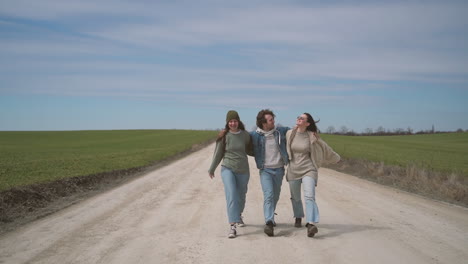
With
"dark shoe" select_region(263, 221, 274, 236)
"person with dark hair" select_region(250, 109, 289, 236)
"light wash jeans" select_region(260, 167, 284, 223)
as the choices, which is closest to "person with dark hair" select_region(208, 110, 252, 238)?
"person with dark hair" select_region(250, 109, 289, 236)

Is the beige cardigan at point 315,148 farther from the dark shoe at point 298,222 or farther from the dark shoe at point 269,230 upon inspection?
the dark shoe at point 269,230

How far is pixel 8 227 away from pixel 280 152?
5546mm

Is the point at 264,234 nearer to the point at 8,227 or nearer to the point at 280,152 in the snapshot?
the point at 280,152

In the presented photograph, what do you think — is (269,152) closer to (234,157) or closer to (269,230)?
(234,157)

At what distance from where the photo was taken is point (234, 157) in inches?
307

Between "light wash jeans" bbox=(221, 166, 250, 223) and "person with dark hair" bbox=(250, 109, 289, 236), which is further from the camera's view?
"person with dark hair" bbox=(250, 109, 289, 236)

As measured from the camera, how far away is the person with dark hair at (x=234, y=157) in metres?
7.69

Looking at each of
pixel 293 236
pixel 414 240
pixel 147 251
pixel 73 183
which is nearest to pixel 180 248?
pixel 147 251

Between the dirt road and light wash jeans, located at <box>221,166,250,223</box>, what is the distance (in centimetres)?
38

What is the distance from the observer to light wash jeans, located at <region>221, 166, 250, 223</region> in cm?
755

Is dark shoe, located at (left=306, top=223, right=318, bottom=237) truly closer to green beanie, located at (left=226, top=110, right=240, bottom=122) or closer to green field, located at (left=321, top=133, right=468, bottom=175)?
green beanie, located at (left=226, top=110, right=240, bottom=122)

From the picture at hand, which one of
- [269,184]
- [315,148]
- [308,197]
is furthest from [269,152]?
[308,197]

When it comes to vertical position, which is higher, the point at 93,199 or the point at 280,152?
the point at 280,152

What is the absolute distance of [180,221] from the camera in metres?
8.68
